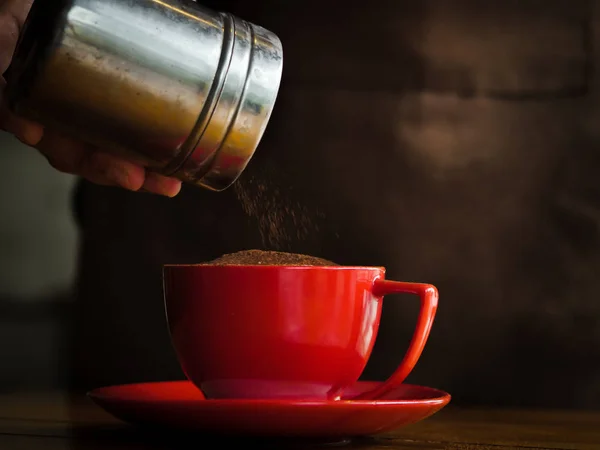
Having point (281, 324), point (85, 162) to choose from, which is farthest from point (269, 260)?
point (85, 162)

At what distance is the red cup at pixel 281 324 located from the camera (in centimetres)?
58

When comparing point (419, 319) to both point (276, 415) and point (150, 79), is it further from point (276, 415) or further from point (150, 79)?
point (150, 79)

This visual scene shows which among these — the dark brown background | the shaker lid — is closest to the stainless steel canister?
the shaker lid

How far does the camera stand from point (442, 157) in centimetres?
105

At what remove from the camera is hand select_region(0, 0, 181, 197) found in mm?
710

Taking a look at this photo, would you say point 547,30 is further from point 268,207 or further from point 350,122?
point 268,207

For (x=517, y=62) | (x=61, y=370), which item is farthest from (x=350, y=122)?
(x=61, y=370)

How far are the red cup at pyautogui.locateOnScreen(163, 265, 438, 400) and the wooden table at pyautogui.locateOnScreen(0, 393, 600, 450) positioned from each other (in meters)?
0.05

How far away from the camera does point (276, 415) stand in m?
0.49

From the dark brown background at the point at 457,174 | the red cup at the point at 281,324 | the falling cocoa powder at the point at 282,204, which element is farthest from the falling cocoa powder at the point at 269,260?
the dark brown background at the point at 457,174

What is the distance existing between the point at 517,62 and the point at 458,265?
10.0 inches

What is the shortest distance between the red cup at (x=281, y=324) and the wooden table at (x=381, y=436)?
0.05 metres

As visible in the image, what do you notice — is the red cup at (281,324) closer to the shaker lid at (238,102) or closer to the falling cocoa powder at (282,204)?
the shaker lid at (238,102)

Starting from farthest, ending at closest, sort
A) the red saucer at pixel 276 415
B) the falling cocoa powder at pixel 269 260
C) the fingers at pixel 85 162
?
the fingers at pixel 85 162
the falling cocoa powder at pixel 269 260
the red saucer at pixel 276 415
